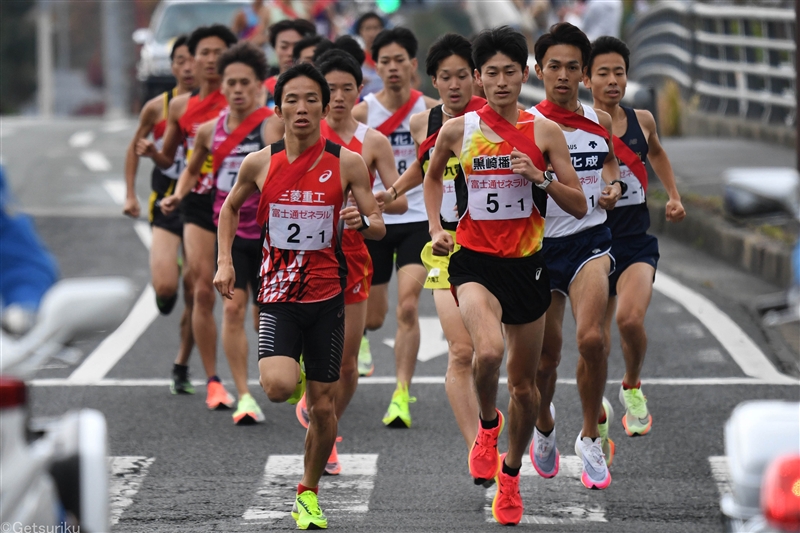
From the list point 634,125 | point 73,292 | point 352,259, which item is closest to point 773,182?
point 73,292

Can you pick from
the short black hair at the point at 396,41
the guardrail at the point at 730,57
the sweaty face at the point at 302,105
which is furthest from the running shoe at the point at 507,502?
the guardrail at the point at 730,57

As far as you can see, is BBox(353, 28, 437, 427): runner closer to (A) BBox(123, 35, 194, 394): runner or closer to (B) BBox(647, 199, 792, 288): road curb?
(A) BBox(123, 35, 194, 394): runner

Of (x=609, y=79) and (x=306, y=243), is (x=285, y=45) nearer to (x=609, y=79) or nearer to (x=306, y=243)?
(x=609, y=79)

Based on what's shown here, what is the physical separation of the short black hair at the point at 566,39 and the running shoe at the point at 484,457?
77.1 inches

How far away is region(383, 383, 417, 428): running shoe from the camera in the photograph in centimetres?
896

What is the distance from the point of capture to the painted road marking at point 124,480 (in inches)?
286

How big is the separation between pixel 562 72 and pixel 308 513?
2.58 metres

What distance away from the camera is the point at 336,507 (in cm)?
731

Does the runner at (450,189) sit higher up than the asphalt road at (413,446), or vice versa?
the runner at (450,189)

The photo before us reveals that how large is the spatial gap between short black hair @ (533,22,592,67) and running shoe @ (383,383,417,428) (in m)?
2.22

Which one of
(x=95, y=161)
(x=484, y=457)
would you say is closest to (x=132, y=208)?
(x=484, y=457)

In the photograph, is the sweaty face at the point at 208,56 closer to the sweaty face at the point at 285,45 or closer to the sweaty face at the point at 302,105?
the sweaty face at the point at 285,45

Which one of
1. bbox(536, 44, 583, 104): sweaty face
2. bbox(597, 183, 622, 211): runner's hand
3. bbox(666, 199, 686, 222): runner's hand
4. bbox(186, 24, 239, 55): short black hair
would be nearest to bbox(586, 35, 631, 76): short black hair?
bbox(536, 44, 583, 104): sweaty face

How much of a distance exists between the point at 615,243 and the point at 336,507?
7.58 ft
